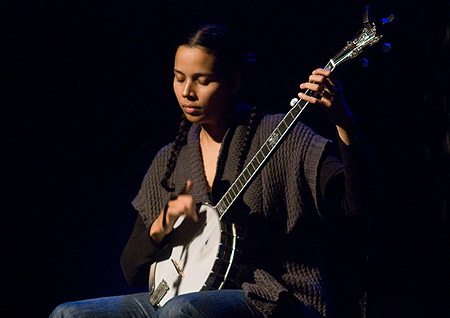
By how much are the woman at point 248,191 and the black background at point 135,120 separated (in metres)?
0.30

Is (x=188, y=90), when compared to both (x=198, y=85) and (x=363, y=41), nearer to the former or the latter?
(x=198, y=85)

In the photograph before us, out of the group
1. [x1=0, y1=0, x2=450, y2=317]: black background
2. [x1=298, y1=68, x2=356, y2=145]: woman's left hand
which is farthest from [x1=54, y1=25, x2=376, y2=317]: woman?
[x1=0, y1=0, x2=450, y2=317]: black background

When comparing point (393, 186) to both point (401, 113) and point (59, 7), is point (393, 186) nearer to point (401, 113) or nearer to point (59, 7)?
point (401, 113)

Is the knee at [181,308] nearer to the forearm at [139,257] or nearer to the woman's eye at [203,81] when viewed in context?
the forearm at [139,257]

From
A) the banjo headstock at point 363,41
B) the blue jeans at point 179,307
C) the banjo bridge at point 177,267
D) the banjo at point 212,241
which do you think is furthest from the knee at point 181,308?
the banjo headstock at point 363,41

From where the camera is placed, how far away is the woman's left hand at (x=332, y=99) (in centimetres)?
120

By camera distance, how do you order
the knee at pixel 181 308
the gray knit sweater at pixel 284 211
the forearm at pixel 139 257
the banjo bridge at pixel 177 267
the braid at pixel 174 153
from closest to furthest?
the knee at pixel 181 308, the gray knit sweater at pixel 284 211, the banjo bridge at pixel 177 267, the forearm at pixel 139 257, the braid at pixel 174 153

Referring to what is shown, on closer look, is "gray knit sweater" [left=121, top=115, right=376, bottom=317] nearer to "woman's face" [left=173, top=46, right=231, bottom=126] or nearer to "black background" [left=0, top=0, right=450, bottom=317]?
"woman's face" [left=173, top=46, right=231, bottom=126]

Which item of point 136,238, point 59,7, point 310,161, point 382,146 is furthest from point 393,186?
A: point 59,7

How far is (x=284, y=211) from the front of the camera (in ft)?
4.99

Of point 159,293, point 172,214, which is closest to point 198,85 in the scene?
point 172,214

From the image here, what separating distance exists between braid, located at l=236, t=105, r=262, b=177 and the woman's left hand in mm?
398

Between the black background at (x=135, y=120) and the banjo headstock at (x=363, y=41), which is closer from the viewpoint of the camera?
the banjo headstock at (x=363, y=41)

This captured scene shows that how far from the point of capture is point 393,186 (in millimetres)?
1959
